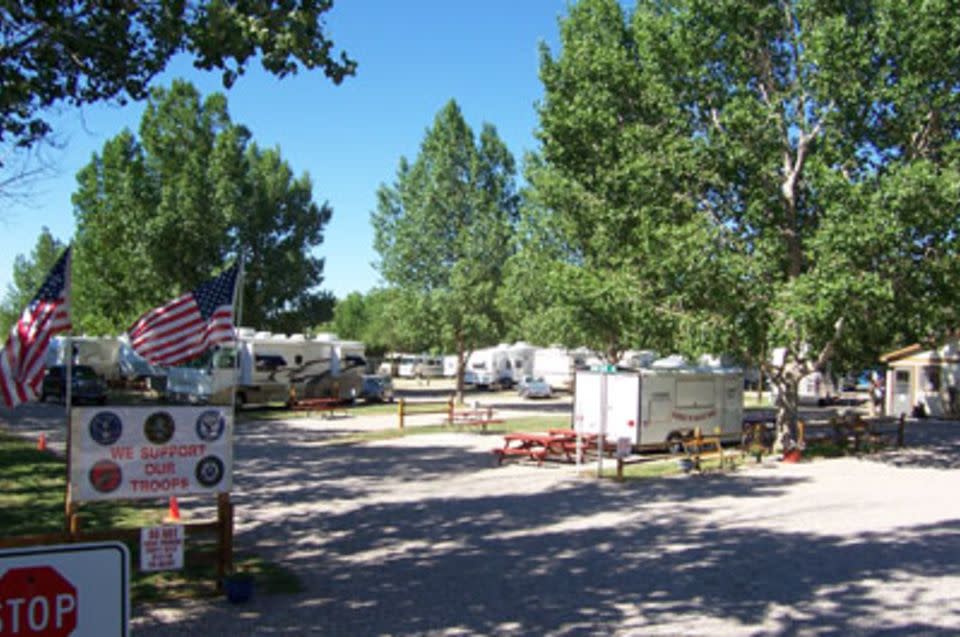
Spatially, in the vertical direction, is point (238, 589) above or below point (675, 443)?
below

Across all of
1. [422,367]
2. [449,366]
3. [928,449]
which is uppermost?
[449,366]

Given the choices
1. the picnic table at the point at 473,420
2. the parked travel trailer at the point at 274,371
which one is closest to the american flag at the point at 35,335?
the picnic table at the point at 473,420

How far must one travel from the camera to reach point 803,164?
1941 cm

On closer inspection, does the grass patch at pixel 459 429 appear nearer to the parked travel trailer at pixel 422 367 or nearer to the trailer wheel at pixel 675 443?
the trailer wheel at pixel 675 443

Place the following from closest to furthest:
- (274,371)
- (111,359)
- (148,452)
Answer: (148,452) < (274,371) < (111,359)

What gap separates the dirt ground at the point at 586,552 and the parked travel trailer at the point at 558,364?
33.6 meters

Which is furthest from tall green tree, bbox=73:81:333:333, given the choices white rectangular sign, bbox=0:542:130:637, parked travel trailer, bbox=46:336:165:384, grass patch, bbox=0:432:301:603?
white rectangular sign, bbox=0:542:130:637

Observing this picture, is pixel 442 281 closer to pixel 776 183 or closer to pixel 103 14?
pixel 776 183

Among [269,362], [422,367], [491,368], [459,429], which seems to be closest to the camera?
[459,429]

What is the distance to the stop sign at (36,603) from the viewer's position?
6.96 feet

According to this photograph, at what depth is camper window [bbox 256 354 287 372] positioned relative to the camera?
1320 inches

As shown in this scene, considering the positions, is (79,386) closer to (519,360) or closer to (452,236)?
(452,236)

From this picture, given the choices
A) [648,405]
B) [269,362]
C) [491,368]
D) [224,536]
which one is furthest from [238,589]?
[491,368]

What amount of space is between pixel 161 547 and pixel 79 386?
28.3m
